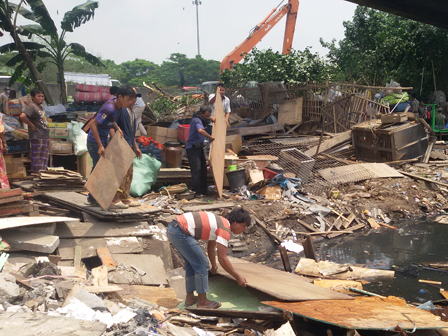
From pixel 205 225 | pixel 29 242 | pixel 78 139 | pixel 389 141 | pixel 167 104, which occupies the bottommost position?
pixel 29 242

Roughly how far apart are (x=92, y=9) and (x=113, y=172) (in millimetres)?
9611

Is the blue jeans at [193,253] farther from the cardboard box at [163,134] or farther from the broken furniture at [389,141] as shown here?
the broken furniture at [389,141]

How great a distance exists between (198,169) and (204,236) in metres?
4.15

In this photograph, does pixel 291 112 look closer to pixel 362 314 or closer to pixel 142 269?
pixel 142 269

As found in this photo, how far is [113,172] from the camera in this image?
18.9 ft

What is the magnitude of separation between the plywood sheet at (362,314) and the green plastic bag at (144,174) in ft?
15.7

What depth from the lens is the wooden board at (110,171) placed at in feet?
18.1

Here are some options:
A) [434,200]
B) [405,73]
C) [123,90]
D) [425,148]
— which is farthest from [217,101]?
[405,73]

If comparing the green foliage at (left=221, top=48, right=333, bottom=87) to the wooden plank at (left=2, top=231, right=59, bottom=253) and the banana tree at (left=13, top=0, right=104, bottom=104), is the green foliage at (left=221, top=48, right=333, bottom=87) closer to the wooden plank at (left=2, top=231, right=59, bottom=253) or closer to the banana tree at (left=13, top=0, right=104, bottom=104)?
the banana tree at (left=13, top=0, right=104, bottom=104)

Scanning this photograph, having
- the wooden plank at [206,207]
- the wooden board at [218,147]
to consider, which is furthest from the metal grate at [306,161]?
the wooden plank at [206,207]

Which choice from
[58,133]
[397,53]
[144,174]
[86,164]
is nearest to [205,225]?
[144,174]

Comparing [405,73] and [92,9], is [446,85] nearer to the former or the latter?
[405,73]

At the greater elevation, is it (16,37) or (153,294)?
(16,37)

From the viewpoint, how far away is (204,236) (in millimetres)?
3973
